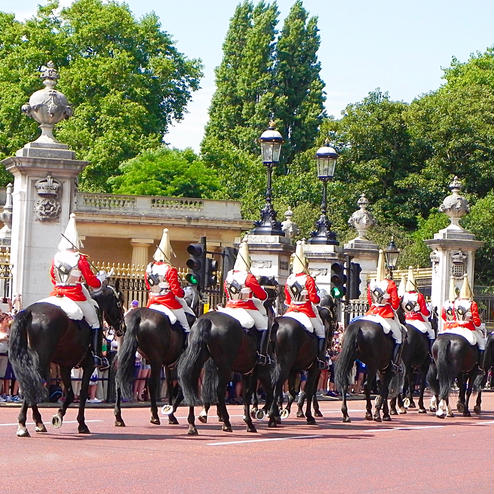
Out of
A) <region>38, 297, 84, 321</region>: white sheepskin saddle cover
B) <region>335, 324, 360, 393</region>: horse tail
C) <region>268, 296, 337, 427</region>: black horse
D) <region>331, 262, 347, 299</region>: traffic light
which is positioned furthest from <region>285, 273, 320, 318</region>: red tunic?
<region>331, 262, 347, 299</region>: traffic light

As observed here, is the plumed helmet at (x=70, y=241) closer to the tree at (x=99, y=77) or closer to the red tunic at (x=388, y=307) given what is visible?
the red tunic at (x=388, y=307)

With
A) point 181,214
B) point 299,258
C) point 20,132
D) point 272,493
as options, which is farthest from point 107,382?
point 20,132

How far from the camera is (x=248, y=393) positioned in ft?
56.1

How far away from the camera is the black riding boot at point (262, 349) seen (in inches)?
671

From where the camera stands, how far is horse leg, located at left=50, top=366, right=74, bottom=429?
15273mm

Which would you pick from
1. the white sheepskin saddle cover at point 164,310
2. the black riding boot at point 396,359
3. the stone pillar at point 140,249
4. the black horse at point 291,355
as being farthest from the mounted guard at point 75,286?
the stone pillar at point 140,249

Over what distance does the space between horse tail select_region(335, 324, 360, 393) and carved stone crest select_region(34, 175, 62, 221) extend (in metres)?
6.79

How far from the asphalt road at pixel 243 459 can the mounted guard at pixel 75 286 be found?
1188 mm

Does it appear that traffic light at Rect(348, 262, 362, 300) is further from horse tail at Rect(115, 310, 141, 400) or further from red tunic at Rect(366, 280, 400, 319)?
horse tail at Rect(115, 310, 141, 400)

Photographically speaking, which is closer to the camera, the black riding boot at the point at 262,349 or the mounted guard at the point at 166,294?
the black riding boot at the point at 262,349

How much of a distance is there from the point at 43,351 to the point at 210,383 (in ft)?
7.41

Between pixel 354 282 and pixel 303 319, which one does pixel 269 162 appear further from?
pixel 303 319

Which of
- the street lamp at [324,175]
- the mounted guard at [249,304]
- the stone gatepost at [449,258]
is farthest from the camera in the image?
the stone gatepost at [449,258]

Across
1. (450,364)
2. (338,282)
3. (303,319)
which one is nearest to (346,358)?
(303,319)
